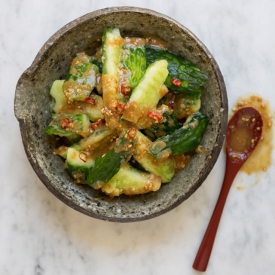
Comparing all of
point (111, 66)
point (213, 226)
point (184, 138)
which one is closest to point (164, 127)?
point (184, 138)

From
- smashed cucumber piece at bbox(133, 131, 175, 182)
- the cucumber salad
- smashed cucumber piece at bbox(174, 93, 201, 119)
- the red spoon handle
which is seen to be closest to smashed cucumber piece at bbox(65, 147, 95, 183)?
the cucumber salad

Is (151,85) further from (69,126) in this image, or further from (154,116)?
(69,126)

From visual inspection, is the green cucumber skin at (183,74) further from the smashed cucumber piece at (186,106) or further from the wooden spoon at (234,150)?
the wooden spoon at (234,150)

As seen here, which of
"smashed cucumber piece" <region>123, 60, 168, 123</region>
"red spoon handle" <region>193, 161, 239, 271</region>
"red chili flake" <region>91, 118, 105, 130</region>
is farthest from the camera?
"red spoon handle" <region>193, 161, 239, 271</region>

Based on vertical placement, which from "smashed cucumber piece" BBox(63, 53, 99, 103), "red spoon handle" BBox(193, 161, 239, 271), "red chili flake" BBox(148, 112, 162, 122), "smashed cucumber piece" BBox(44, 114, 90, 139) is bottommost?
"red spoon handle" BBox(193, 161, 239, 271)

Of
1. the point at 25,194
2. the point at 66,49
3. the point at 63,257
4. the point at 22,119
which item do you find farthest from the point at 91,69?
the point at 63,257

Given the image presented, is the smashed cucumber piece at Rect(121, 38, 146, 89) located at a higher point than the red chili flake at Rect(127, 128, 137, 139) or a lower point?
higher

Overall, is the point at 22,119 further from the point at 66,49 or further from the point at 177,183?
the point at 177,183

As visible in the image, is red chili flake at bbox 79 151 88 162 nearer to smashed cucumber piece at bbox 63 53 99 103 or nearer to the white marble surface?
smashed cucumber piece at bbox 63 53 99 103
